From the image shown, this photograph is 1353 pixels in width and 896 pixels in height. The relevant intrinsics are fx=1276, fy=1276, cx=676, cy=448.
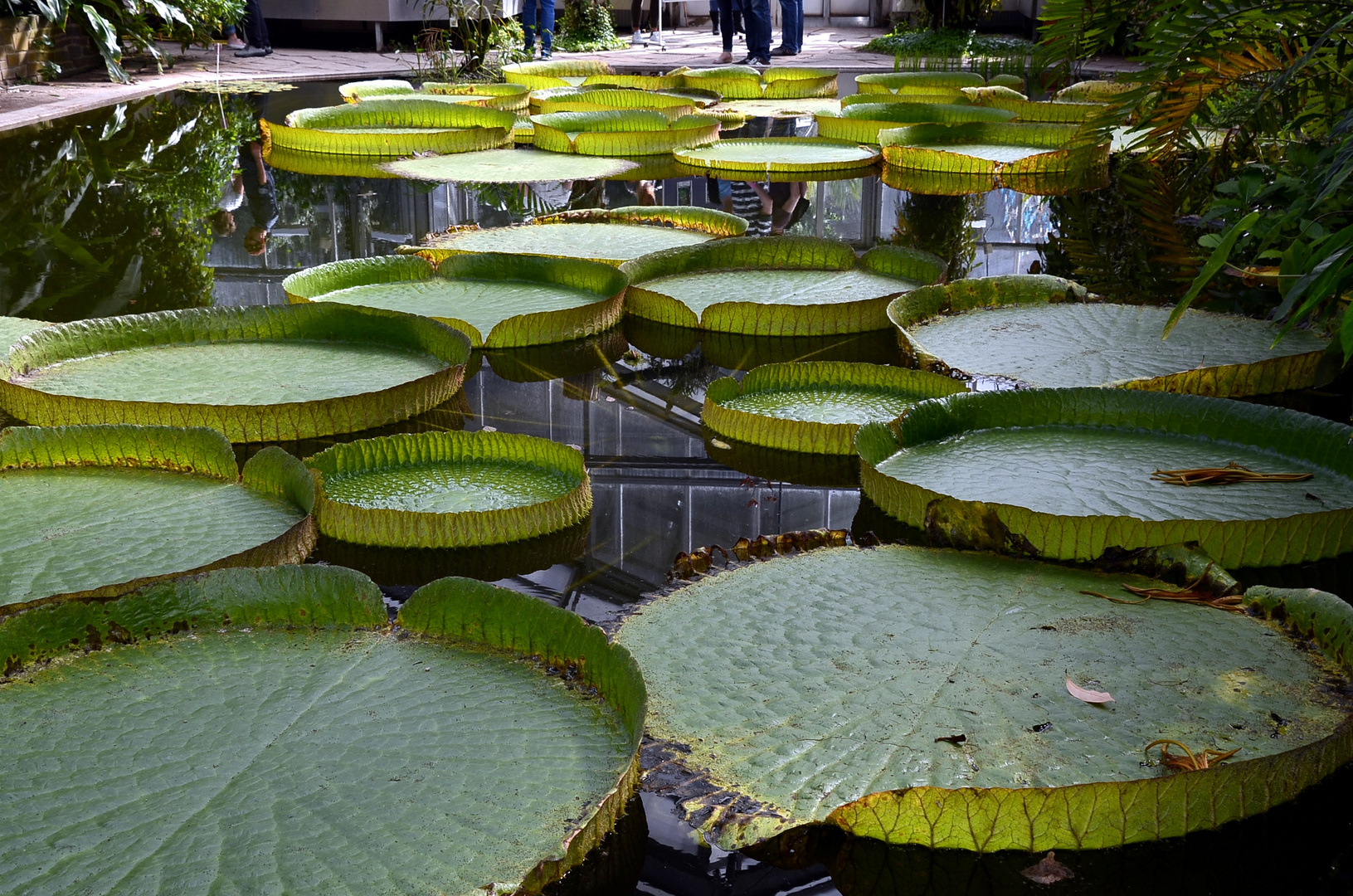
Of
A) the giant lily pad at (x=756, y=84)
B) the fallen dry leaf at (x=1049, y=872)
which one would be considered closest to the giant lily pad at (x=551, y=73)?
the giant lily pad at (x=756, y=84)

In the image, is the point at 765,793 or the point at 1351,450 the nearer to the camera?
the point at 765,793

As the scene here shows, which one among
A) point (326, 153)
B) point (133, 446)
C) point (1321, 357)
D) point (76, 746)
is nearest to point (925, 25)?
point (326, 153)

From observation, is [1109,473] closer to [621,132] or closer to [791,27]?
[621,132]

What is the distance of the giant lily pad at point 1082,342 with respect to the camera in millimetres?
2955

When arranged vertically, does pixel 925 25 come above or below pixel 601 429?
above

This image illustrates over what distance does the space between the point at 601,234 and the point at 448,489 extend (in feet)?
7.80

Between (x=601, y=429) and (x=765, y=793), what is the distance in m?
1.54

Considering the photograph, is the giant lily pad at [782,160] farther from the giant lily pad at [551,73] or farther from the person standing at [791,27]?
the person standing at [791,27]

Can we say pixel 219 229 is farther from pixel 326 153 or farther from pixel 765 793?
pixel 765 793

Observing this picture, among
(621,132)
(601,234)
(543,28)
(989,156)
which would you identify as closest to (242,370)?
(601,234)

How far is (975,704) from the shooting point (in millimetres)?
1574

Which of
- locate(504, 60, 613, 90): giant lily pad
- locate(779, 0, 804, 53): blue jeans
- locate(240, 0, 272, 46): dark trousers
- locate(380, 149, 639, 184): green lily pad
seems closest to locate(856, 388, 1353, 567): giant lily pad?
locate(380, 149, 639, 184): green lily pad

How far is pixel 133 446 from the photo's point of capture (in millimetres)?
2379

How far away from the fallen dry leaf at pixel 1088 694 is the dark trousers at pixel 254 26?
11.9 m
